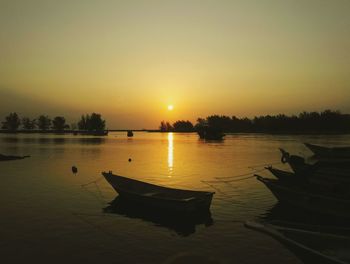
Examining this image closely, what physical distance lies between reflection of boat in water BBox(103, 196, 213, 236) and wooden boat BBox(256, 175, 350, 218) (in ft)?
18.8

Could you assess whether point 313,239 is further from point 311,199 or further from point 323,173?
point 323,173

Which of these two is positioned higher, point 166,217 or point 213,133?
point 213,133

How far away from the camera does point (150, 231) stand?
19.9 m

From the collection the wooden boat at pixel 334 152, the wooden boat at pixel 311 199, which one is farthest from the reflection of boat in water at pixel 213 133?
the wooden boat at pixel 311 199

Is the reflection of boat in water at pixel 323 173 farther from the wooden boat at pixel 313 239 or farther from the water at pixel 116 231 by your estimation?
the wooden boat at pixel 313 239

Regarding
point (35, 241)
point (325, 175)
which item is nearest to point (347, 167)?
point (325, 175)

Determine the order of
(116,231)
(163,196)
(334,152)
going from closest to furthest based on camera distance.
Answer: (116,231), (163,196), (334,152)

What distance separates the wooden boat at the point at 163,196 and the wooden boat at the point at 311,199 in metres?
5.53

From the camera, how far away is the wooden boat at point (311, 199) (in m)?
20.4

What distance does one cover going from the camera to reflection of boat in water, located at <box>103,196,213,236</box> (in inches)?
813

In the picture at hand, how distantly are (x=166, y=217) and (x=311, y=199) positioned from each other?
9283 mm

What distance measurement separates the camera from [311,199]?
2209cm

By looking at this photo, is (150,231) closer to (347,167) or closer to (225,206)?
(225,206)

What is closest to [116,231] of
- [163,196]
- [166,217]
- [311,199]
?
[166,217]
